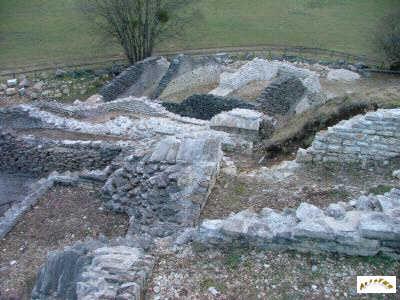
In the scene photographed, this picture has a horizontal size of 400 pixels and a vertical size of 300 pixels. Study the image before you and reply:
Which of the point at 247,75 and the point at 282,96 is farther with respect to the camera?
the point at 247,75

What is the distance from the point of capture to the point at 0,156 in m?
14.1

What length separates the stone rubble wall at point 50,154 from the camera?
41.9 ft

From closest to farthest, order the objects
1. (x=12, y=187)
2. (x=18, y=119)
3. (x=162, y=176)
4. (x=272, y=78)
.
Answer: (x=162, y=176) → (x=12, y=187) → (x=18, y=119) → (x=272, y=78)

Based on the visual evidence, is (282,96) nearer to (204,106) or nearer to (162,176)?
(204,106)

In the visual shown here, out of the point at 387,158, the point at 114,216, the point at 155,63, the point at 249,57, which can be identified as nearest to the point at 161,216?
the point at 114,216

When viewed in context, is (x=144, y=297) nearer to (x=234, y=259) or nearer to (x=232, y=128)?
(x=234, y=259)

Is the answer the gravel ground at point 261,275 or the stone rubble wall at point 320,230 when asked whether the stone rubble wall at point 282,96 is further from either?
the gravel ground at point 261,275

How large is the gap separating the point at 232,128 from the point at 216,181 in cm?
435

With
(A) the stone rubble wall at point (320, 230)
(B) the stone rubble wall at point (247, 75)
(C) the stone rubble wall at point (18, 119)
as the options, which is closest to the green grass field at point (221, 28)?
(B) the stone rubble wall at point (247, 75)

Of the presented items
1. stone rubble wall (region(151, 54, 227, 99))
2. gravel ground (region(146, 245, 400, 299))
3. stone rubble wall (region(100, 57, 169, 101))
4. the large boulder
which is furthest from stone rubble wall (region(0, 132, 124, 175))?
stone rubble wall (region(151, 54, 227, 99))

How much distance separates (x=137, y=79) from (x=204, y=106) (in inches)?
263

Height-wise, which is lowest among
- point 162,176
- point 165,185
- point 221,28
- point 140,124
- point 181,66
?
point 140,124

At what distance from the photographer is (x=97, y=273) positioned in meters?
6.16

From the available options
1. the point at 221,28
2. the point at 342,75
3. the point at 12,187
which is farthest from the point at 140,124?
the point at 221,28
